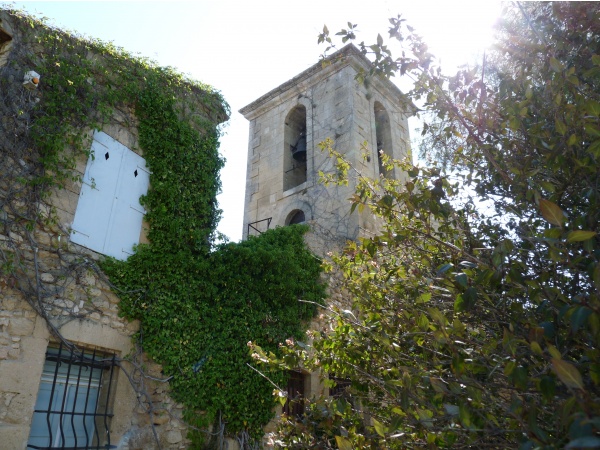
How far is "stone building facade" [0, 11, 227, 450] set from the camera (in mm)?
4117

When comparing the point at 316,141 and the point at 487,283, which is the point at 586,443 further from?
the point at 316,141

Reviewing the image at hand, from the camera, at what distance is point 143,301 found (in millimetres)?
A: 5004

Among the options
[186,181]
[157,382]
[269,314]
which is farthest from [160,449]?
[186,181]

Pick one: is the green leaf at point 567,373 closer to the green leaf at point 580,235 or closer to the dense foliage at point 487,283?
the dense foliage at point 487,283

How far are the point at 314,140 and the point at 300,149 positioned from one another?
0.59 meters

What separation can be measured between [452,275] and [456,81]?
5.30ft

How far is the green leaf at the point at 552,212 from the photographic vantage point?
1.81 m

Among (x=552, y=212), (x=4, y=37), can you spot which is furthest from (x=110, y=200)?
(x=552, y=212)

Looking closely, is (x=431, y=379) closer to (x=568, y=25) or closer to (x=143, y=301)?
(x=568, y=25)

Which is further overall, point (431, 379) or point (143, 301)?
point (143, 301)

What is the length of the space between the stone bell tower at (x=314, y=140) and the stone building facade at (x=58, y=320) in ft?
17.5

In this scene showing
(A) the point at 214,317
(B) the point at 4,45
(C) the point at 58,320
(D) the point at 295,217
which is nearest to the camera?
(C) the point at 58,320

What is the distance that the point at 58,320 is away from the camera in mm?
4387

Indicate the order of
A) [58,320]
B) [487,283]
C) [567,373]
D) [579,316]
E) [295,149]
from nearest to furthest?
[567,373] → [579,316] → [487,283] → [58,320] → [295,149]
